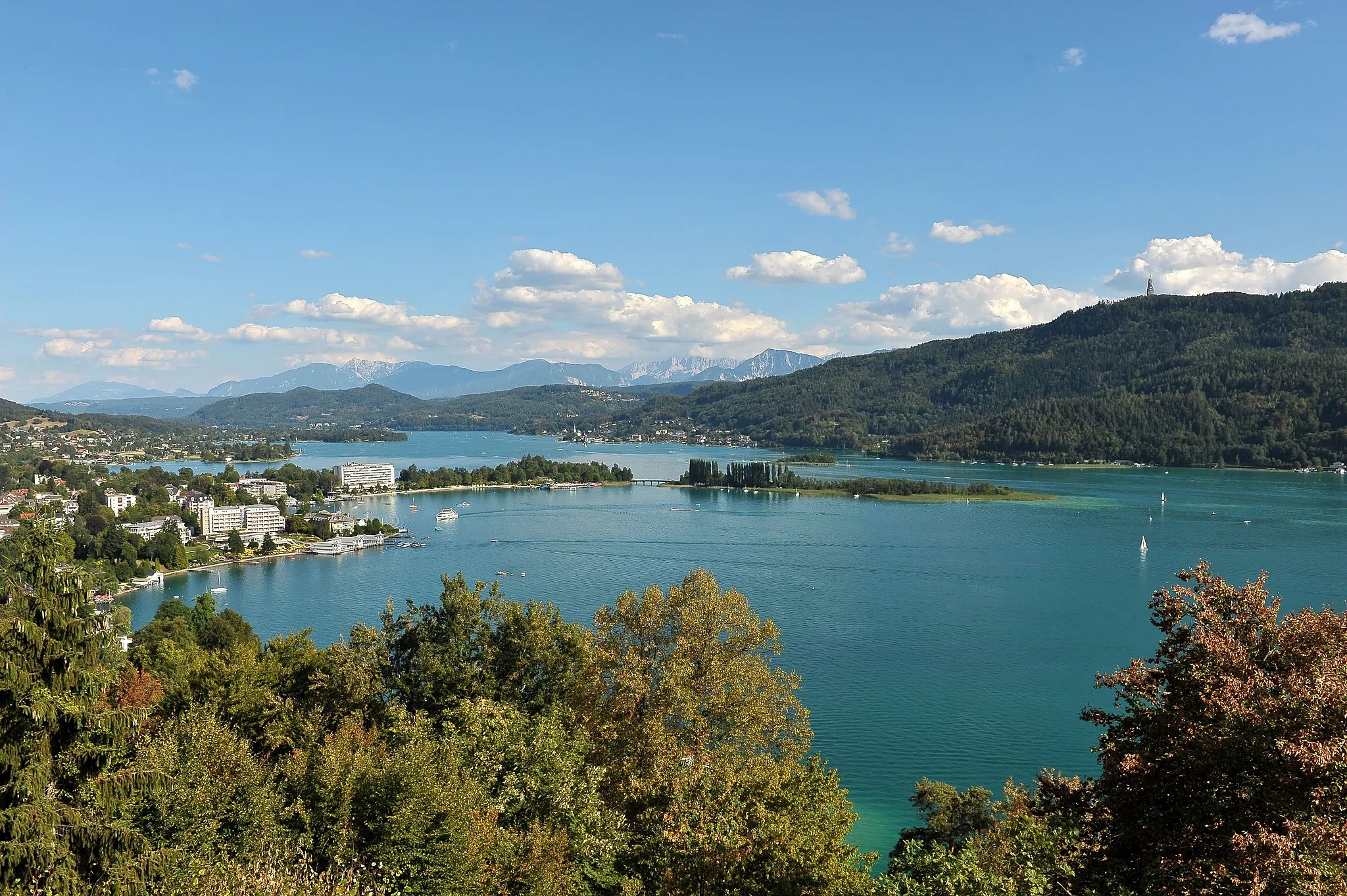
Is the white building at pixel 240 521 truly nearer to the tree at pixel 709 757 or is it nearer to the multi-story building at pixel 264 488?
the multi-story building at pixel 264 488

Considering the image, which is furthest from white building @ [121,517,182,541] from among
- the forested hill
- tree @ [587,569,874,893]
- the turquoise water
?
the forested hill

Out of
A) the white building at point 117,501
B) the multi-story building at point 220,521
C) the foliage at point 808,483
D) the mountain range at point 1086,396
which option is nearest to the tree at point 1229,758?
the multi-story building at point 220,521

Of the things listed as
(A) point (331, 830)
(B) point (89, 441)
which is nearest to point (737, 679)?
(A) point (331, 830)

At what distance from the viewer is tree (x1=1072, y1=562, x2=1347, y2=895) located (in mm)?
3615

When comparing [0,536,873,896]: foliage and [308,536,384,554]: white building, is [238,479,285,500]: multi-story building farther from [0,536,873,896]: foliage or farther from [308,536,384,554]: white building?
[0,536,873,896]: foliage

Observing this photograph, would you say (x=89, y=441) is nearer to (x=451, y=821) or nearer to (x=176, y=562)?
(x=176, y=562)

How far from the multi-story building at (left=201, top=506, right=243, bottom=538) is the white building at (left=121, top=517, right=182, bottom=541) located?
5.65 feet

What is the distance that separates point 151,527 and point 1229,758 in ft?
156

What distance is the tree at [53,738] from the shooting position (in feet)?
15.7

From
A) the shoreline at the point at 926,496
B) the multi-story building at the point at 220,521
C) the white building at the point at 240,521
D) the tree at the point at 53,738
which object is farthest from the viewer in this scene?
the shoreline at the point at 926,496

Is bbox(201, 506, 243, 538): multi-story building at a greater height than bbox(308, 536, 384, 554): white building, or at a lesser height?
greater

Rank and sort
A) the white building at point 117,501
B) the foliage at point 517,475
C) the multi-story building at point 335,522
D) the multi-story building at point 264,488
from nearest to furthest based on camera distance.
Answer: the multi-story building at point 335,522
the white building at point 117,501
the multi-story building at point 264,488
the foliage at point 517,475

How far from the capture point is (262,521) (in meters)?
46.9

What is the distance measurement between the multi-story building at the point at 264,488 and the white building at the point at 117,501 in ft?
22.5
